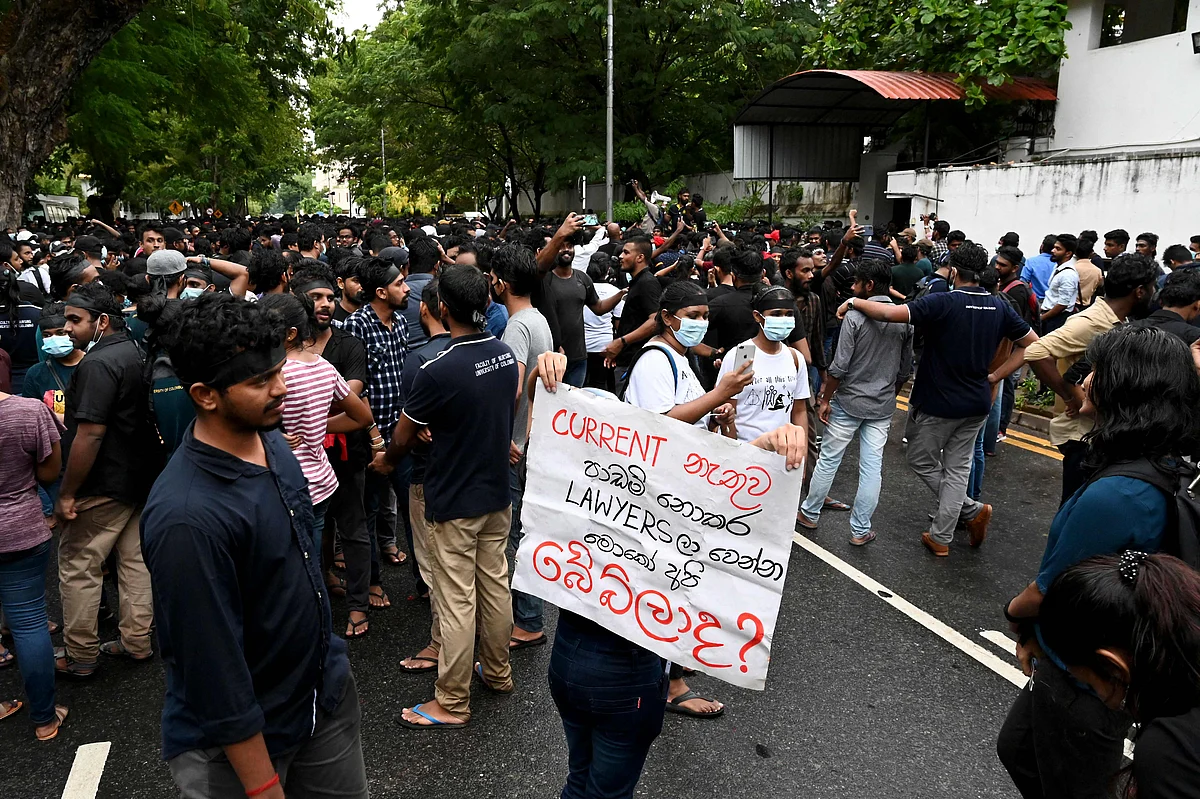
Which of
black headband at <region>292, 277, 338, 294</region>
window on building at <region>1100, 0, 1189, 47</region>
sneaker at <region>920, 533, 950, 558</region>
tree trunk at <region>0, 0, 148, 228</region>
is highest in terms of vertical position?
window on building at <region>1100, 0, 1189, 47</region>

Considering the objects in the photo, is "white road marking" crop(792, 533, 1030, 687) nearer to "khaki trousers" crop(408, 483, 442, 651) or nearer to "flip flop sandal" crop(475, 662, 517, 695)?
"flip flop sandal" crop(475, 662, 517, 695)

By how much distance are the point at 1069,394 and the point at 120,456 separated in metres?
4.91

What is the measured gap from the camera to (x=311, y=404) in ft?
13.1

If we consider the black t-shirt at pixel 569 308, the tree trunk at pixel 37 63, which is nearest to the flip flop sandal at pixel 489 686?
the black t-shirt at pixel 569 308

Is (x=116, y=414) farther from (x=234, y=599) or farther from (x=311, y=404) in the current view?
(x=234, y=599)

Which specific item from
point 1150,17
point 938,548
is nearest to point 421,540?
point 938,548

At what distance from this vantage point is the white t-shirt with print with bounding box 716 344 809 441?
504 centimetres

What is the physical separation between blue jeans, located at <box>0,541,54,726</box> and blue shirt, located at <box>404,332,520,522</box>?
1740mm

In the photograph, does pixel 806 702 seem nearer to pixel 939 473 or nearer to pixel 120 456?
pixel 939 473

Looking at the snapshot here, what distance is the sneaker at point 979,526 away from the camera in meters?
5.88

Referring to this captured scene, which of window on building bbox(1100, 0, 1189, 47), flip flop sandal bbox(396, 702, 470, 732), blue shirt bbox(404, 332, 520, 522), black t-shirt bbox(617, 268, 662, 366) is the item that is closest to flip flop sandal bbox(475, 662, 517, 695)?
flip flop sandal bbox(396, 702, 470, 732)

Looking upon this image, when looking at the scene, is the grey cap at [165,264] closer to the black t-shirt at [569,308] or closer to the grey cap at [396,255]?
the grey cap at [396,255]

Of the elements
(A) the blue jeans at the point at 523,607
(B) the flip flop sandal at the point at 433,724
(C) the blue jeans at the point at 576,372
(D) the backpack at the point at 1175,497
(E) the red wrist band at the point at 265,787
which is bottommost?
(B) the flip flop sandal at the point at 433,724

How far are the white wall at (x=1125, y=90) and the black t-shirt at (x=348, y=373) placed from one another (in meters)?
15.2
